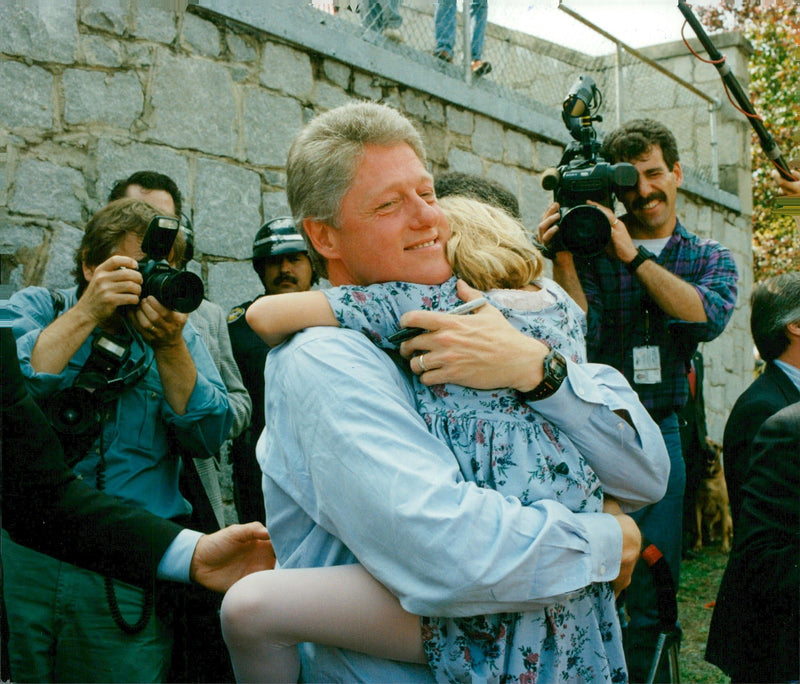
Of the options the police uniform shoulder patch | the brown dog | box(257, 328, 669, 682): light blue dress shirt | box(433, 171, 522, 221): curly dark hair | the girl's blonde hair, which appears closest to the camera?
box(257, 328, 669, 682): light blue dress shirt

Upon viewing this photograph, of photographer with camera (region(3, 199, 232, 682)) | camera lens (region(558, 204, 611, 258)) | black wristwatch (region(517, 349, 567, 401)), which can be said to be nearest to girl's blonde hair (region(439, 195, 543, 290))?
black wristwatch (region(517, 349, 567, 401))

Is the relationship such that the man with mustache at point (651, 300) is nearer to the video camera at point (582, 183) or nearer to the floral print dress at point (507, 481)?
the video camera at point (582, 183)

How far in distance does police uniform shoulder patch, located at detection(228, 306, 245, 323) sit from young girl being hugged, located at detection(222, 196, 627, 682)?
2183 millimetres

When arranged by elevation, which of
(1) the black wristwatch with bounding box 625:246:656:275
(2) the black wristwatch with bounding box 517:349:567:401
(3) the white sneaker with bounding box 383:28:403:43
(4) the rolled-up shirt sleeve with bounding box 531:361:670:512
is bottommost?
(4) the rolled-up shirt sleeve with bounding box 531:361:670:512

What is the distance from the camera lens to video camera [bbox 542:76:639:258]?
289cm

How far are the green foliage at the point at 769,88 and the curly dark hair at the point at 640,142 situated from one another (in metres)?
1.70

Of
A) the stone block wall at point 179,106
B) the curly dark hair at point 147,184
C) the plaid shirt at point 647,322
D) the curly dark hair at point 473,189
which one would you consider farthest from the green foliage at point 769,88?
the curly dark hair at point 147,184

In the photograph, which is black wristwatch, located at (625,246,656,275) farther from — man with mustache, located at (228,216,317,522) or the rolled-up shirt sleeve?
the rolled-up shirt sleeve

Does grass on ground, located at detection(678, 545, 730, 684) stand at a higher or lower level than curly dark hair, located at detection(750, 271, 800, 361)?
lower

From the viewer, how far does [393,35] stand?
4.87 m

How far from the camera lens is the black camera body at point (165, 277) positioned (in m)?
2.27

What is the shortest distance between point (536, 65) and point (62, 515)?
5.89 m

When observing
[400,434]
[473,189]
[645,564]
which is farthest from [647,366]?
[400,434]

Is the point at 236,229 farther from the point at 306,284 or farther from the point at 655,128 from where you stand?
the point at 655,128
